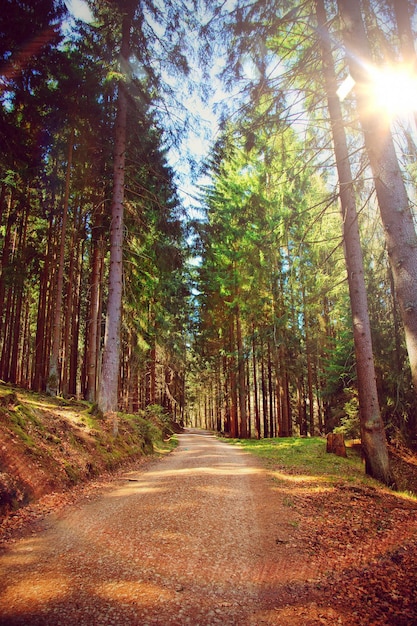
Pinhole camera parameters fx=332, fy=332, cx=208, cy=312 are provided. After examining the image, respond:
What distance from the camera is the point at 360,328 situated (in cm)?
806

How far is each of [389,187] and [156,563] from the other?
577cm

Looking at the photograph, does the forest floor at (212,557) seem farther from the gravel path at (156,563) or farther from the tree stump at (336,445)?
the tree stump at (336,445)

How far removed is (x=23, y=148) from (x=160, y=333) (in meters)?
13.7

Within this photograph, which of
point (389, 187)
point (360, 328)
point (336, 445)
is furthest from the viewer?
point (336, 445)

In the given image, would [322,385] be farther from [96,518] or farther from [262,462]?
[96,518]

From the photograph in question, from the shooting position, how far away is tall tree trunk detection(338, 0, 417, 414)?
4633 millimetres

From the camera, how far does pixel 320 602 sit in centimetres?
281

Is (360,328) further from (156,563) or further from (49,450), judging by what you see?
(49,450)

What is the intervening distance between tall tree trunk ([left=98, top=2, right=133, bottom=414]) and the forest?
0.05 metres

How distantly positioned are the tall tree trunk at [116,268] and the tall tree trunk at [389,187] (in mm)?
8121

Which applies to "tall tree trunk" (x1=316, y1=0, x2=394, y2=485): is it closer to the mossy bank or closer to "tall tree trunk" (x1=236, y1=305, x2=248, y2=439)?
the mossy bank

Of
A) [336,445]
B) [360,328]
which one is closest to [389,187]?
[360,328]

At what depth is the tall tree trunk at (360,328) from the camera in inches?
295

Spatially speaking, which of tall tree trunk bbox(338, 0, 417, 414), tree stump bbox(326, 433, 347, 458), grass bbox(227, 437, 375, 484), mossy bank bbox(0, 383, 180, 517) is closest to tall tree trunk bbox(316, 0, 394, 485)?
grass bbox(227, 437, 375, 484)
